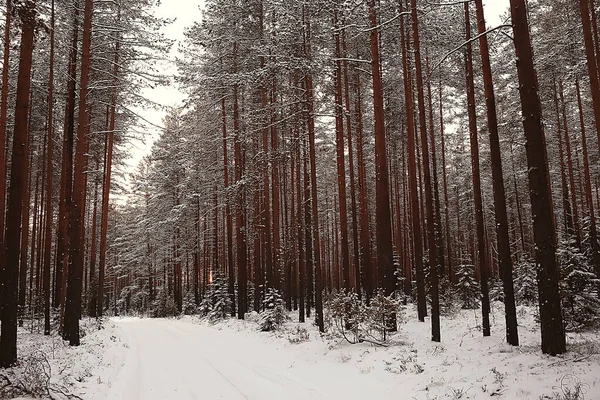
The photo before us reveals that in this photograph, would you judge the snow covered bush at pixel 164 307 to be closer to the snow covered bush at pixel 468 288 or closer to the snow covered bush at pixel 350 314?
the snow covered bush at pixel 468 288

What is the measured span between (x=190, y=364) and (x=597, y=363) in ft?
29.4

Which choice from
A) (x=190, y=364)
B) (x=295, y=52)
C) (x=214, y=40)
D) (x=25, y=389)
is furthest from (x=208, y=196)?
(x=25, y=389)

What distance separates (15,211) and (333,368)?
800 centimetres

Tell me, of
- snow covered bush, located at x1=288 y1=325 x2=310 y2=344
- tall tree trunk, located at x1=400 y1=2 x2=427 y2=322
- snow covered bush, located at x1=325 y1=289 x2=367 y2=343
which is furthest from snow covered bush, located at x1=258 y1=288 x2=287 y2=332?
tall tree trunk, located at x1=400 y1=2 x2=427 y2=322

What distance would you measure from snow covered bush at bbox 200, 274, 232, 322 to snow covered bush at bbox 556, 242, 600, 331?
1737 cm

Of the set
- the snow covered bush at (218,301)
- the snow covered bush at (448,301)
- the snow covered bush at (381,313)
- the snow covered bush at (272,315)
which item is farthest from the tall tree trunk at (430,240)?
the snow covered bush at (218,301)

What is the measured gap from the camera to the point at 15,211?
27.9 feet

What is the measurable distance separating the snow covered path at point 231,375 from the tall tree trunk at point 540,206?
3.57m

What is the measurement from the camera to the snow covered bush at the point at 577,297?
10148 millimetres

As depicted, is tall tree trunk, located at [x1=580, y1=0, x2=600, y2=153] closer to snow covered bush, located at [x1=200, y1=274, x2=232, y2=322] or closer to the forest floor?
the forest floor

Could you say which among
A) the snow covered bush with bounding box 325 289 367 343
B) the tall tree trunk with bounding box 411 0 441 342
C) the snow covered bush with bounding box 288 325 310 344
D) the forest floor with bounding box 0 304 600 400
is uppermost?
the tall tree trunk with bounding box 411 0 441 342

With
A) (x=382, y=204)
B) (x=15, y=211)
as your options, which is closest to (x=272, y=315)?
(x=382, y=204)

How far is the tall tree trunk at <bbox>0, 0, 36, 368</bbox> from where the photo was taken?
8164mm

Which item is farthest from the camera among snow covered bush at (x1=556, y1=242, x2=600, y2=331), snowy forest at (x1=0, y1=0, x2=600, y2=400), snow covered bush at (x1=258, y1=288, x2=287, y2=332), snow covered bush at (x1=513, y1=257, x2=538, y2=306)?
snow covered bush at (x1=513, y1=257, x2=538, y2=306)
